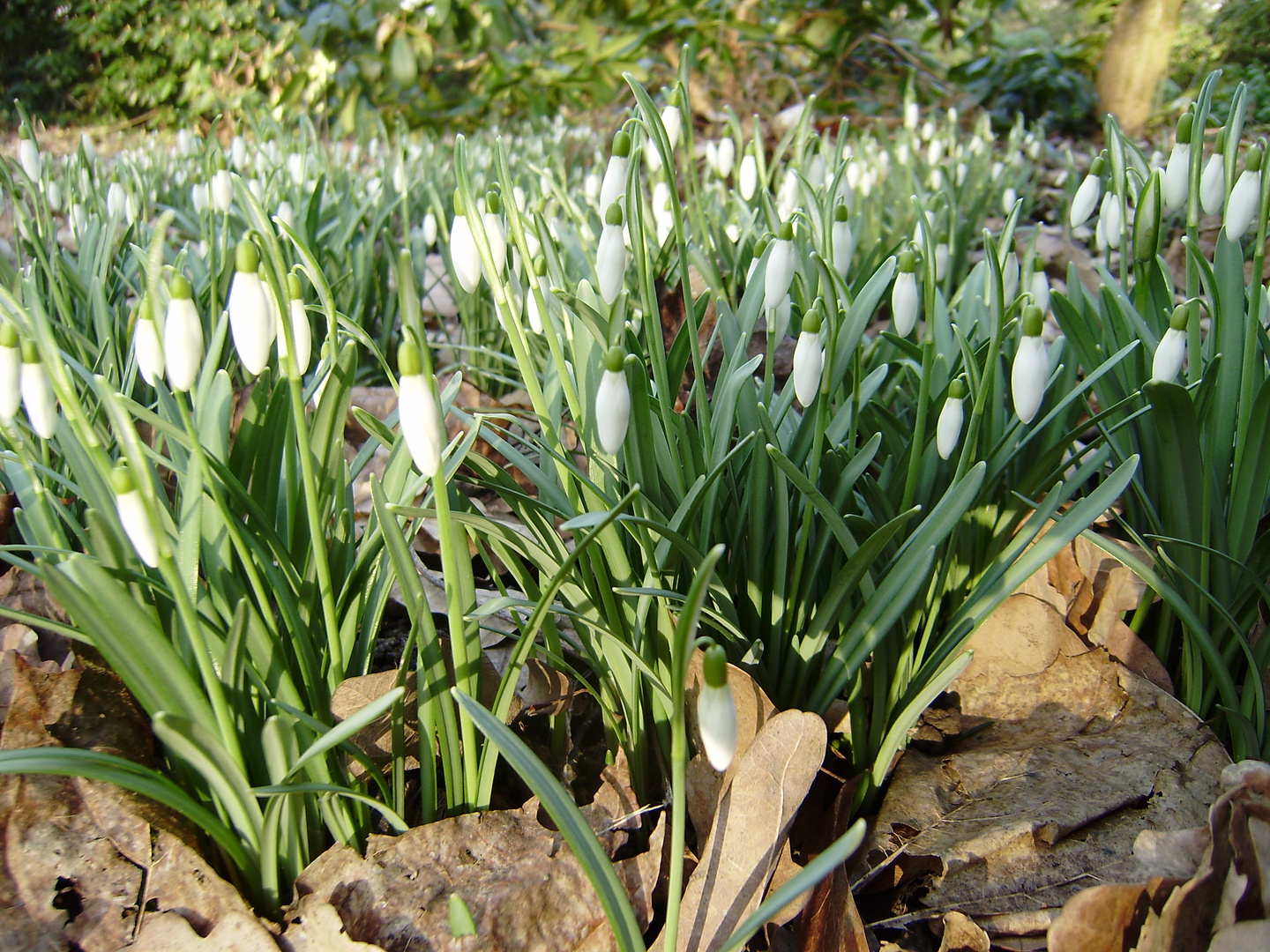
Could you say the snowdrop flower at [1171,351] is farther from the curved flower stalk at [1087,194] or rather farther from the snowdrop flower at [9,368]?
the snowdrop flower at [9,368]

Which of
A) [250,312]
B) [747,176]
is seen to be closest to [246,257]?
[250,312]

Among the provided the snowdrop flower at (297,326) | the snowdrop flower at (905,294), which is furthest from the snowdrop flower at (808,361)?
the snowdrop flower at (297,326)

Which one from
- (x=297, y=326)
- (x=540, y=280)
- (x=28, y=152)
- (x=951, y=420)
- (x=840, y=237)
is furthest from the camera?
(x=28, y=152)

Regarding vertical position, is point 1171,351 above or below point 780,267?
below

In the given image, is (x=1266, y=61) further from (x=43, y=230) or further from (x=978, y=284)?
(x=43, y=230)

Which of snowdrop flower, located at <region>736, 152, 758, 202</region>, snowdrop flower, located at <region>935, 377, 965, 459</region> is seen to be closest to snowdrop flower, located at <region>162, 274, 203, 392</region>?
snowdrop flower, located at <region>935, 377, 965, 459</region>

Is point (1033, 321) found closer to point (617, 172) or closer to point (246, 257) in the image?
point (617, 172)
